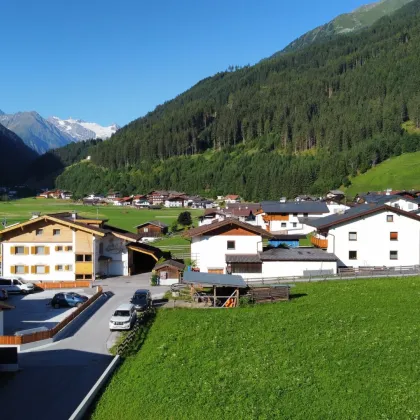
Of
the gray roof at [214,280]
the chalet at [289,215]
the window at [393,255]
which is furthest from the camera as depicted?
the chalet at [289,215]

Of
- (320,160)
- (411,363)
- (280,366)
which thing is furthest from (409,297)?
(320,160)

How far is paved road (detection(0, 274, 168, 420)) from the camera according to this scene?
1834 centimetres

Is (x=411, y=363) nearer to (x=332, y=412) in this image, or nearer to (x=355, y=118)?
(x=332, y=412)

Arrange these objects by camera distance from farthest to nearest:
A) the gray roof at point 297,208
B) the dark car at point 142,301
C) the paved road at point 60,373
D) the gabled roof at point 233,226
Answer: the gray roof at point 297,208
the gabled roof at point 233,226
the dark car at point 142,301
the paved road at point 60,373

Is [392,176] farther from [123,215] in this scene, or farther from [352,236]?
[352,236]

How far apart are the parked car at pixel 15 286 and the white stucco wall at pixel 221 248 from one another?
1518 centimetres

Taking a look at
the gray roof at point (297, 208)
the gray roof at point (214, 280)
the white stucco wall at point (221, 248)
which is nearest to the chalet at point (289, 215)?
the gray roof at point (297, 208)

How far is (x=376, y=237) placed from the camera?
44.6 metres

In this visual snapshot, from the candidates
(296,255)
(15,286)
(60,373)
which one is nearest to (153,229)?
(15,286)

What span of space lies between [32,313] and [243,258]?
17.5 m

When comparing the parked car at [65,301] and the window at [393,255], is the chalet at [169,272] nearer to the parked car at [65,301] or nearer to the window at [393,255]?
the parked car at [65,301]

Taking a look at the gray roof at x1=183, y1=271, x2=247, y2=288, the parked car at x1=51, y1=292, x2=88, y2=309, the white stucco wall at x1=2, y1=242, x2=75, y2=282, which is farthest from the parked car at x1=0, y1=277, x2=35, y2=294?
the gray roof at x1=183, y1=271, x2=247, y2=288

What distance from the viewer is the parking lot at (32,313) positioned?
101 ft

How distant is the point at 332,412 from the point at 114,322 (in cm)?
1592
